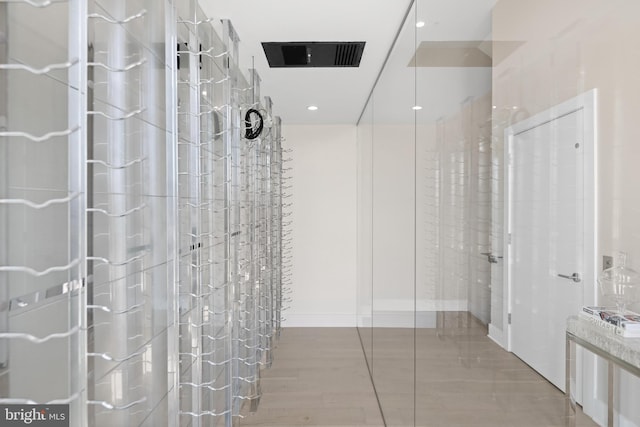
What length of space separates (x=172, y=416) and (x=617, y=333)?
5.51 feet

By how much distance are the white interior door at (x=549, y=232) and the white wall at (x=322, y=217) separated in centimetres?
459

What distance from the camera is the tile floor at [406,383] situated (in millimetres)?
1086

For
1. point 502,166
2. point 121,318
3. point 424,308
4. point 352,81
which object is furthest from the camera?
point 352,81

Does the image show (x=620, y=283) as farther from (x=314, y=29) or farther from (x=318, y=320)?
(x=318, y=320)

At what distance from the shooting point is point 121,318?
4.64ft

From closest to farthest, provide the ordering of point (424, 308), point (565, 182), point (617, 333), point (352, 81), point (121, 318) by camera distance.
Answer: point (617, 333) → point (565, 182) → point (121, 318) → point (424, 308) → point (352, 81)

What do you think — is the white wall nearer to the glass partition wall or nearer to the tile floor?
the tile floor

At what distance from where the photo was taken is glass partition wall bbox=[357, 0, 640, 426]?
766 millimetres

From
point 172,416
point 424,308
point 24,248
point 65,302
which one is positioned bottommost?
point 172,416

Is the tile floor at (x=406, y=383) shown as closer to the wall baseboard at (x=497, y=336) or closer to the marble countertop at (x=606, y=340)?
the wall baseboard at (x=497, y=336)

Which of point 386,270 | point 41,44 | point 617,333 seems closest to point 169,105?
point 41,44

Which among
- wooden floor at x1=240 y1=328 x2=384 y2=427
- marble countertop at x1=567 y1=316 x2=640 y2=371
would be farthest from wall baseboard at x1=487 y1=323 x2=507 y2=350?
wooden floor at x1=240 y1=328 x2=384 y2=427

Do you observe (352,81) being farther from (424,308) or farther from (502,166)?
(502,166)

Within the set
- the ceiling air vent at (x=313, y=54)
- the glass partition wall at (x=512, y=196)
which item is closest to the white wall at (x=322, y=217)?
the ceiling air vent at (x=313, y=54)
